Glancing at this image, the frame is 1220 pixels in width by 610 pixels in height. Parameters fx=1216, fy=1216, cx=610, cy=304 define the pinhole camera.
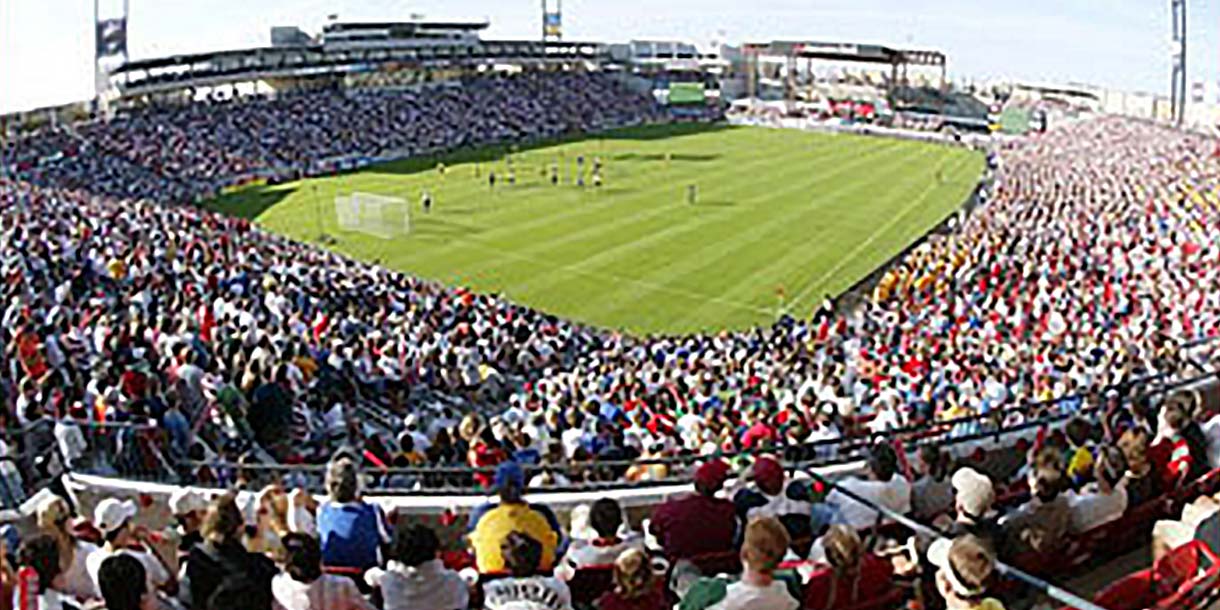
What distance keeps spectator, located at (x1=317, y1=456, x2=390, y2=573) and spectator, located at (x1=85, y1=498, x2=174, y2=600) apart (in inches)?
35.5

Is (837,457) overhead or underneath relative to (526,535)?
underneath

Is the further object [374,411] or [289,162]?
[289,162]

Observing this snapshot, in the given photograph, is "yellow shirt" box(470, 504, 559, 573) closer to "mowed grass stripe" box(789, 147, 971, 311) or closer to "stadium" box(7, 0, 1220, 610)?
"stadium" box(7, 0, 1220, 610)

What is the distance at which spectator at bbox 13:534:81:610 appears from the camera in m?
6.04

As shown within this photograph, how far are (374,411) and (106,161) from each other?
38762 millimetres

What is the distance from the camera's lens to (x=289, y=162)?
58.2 meters

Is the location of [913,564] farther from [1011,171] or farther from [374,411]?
[1011,171]

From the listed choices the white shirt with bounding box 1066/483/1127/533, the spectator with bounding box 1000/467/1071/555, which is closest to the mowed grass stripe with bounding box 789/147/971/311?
the white shirt with bounding box 1066/483/1127/533

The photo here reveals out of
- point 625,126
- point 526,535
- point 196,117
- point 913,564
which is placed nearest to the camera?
point 526,535

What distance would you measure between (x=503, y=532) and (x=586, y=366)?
57.3 feet

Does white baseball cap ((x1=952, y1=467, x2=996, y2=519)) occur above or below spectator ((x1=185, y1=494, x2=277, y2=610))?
above

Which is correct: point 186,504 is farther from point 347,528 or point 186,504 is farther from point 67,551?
point 347,528

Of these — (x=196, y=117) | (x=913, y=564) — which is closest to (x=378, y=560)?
(x=913, y=564)

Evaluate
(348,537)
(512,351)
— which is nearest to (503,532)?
(348,537)
